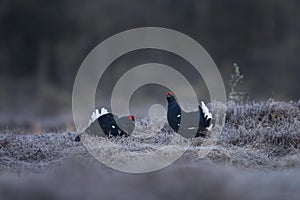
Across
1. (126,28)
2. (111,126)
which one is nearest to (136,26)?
(126,28)

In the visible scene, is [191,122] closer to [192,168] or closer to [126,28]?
[192,168]

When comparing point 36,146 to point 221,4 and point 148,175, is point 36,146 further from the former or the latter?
point 221,4

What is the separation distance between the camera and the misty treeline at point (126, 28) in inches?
969

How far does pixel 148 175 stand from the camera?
5.24 m

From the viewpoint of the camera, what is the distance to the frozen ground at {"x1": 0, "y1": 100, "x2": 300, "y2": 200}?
4.69 m

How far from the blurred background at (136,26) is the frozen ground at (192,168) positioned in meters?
14.8

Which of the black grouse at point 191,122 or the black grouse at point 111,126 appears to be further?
the black grouse at point 111,126

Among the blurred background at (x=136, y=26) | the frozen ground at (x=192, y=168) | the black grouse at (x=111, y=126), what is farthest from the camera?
the blurred background at (x=136, y=26)

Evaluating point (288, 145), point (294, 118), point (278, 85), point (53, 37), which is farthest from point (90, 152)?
point (53, 37)

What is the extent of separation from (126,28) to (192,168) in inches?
830

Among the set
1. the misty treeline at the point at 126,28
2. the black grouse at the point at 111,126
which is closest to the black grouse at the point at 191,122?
the black grouse at the point at 111,126

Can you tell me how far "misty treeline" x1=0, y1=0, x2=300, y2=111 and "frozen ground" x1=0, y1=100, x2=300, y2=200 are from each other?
1525cm

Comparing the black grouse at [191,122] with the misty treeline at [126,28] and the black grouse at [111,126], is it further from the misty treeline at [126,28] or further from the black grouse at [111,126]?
the misty treeline at [126,28]

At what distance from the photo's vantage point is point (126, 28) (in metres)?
26.1
